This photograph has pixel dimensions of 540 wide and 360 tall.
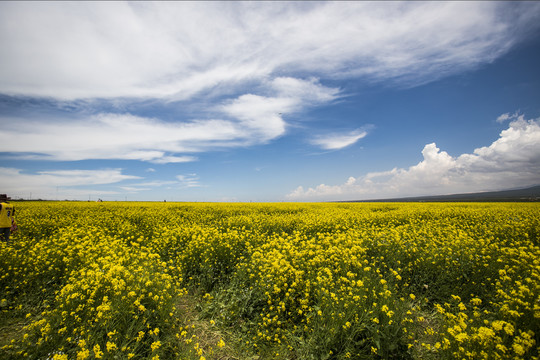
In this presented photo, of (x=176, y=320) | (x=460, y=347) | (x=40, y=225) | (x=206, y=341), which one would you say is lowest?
(x=206, y=341)

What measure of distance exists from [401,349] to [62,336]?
519 centimetres

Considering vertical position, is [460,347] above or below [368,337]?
above

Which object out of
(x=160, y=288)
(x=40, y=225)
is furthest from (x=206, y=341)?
(x=40, y=225)

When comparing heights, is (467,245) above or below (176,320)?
above

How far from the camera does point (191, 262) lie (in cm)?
652

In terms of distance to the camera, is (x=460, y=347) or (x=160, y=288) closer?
(x=460, y=347)

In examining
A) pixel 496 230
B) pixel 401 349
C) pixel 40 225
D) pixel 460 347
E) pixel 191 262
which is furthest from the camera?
pixel 40 225

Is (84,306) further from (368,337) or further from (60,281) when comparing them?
(368,337)

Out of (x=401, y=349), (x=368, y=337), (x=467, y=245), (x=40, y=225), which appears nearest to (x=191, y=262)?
(x=368, y=337)

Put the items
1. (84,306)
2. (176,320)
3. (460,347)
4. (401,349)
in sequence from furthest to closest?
(176,320) < (84,306) < (401,349) < (460,347)

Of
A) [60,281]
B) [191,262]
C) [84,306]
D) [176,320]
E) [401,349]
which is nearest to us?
[401,349]

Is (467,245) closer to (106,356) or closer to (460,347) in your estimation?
(460,347)

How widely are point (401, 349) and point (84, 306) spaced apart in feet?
16.9

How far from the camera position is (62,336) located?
3.56 m
